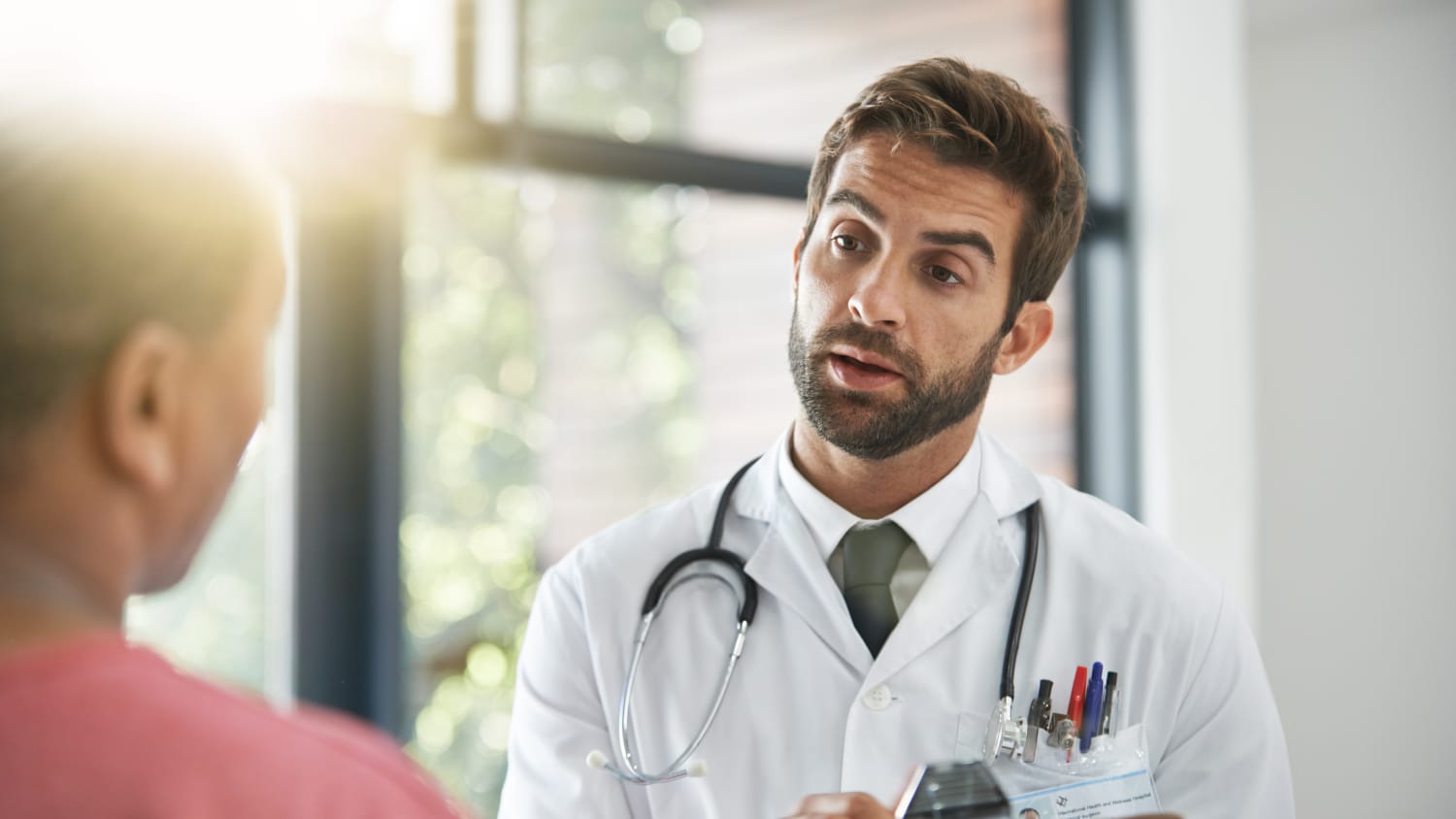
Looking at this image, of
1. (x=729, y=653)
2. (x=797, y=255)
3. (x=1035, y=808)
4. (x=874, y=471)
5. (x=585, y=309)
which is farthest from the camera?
(x=585, y=309)

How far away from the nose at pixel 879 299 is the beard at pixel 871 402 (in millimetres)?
15

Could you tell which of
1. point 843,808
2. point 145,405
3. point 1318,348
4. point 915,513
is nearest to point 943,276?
point 915,513

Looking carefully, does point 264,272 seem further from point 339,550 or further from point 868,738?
point 339,550

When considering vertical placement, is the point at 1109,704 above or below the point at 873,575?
below

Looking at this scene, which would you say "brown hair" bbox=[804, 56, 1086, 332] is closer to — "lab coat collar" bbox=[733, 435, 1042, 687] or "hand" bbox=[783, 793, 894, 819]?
"lab coat collar" bbox=[733, 435, 1042, 687]

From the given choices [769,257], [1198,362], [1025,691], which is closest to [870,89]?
[1025,691]

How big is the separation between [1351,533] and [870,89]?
1897 mm

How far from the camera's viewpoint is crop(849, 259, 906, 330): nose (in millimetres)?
1430

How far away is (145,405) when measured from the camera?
0.55 metres

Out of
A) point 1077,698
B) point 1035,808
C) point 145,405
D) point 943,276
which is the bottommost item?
point 1035,808

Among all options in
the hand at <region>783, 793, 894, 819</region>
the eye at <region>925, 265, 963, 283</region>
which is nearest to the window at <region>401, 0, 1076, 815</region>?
the eye at <region>925, 265, 963, 283</region>

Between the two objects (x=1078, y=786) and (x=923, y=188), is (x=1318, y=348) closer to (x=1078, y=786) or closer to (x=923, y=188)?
(x=923, y=188)

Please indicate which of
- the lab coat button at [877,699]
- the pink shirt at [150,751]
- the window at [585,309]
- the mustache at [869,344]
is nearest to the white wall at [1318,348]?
the window at [585,309]

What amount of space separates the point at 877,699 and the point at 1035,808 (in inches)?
7.4
